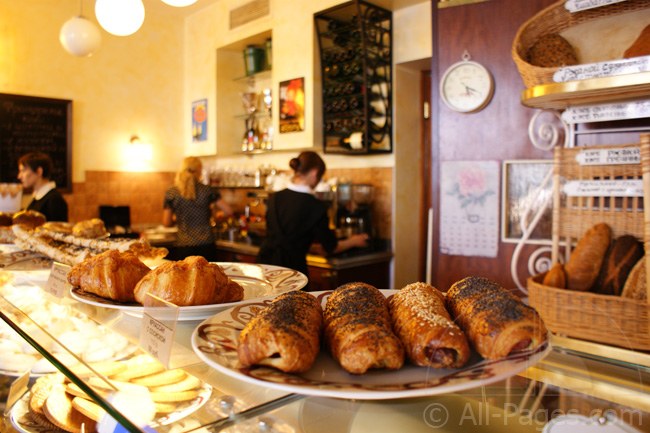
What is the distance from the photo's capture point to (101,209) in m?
5.39

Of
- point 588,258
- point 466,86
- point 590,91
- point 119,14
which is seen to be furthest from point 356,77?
point 588,258

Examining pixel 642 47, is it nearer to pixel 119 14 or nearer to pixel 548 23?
pixel 548 23

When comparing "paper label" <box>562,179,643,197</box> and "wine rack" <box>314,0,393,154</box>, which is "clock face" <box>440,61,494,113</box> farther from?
"wine rack" <box>314,0,393,154</box>

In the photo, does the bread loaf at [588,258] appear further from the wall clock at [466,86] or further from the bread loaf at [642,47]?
the wall clock at [466,86]

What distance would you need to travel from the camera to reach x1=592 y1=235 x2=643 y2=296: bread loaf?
6.37 ft

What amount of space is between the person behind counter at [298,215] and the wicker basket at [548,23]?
1373 mm

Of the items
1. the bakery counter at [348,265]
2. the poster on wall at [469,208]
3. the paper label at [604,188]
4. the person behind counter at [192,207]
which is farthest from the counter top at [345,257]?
the paper label at [604,188]

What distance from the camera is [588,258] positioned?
6.67ft

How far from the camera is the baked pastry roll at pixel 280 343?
0.62 meters

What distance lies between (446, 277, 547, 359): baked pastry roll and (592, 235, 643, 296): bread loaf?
148 centimetres

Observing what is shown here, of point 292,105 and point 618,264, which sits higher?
point 292,105

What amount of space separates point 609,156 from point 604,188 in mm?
136

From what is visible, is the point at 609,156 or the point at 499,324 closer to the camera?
the point at 499,324

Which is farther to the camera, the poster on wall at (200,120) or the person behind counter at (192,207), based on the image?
the poster on wall at (200,120)
